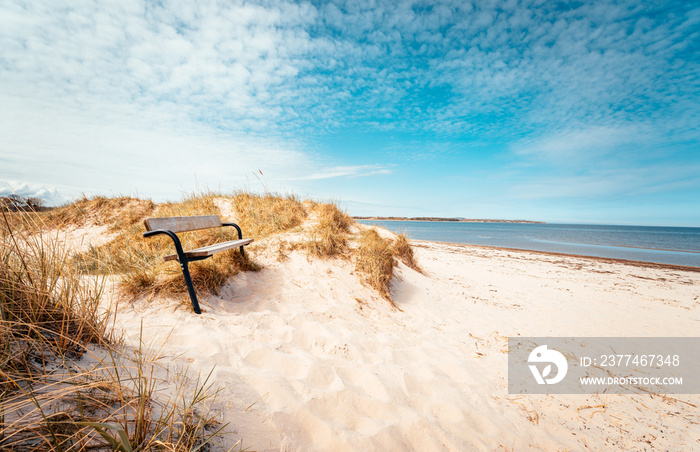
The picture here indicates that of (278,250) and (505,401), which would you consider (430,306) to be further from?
(278,250)

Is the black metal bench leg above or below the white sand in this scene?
above

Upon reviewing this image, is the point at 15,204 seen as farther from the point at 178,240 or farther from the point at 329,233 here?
the point at 329,233

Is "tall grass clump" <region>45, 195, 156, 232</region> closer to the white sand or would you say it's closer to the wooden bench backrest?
the wooden bench backrest

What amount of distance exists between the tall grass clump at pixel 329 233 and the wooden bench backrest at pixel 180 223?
5.96 ft

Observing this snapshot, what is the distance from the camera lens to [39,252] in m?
1.88

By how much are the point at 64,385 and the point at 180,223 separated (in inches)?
105

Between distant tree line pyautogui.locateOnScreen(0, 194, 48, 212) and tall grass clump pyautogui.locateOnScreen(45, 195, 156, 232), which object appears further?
tall grass clump pyautogui.locateOnScreen(45, 195, 156, 232)

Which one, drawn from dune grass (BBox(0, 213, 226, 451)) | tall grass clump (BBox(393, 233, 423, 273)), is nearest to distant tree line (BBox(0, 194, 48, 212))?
dune grass (BBox(0, 213, 226, 451))

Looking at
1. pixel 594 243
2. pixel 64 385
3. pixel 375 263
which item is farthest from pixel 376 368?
pixel 594 243

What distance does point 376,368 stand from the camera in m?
2.68

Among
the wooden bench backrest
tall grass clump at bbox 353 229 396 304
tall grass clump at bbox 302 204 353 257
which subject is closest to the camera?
the wooden bench backrest

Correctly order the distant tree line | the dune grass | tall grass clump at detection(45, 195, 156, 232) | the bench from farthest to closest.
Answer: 1. tall grass clump at detection(45, 195, 156, 232)
2. the bench
3. the distant tree line
4. the dune grass

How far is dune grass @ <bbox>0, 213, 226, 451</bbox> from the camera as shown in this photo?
1040 millimetres

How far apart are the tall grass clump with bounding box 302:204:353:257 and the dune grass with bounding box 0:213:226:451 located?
140 inches
